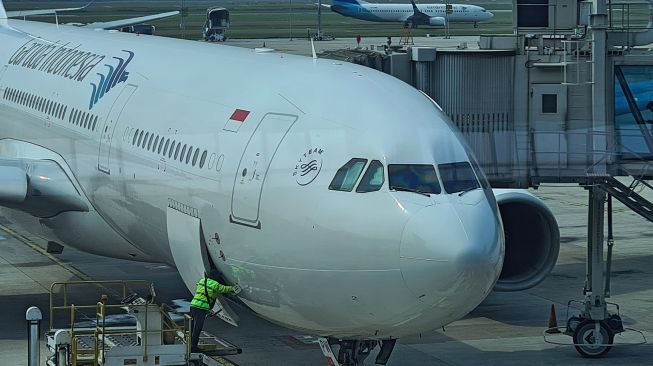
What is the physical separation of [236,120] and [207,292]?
2097mm

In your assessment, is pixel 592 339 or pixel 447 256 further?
pixel 592 339

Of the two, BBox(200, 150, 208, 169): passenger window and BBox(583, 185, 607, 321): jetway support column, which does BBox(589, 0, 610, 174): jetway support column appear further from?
BBox(200, 150, 208, 169): passenger window

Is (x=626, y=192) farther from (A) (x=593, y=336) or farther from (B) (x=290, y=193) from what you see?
(B) (x=290, y=193)

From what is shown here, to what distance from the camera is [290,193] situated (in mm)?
13336

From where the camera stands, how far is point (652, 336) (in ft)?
65.4

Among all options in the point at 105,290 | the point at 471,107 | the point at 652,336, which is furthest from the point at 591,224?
the point at 105,290

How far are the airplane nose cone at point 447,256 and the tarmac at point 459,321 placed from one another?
444 centimetres

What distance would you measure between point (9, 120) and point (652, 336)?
12.6 metres

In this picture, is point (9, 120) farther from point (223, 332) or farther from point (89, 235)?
point (223, 332)

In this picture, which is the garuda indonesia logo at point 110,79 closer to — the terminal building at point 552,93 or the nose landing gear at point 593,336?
the terminal building at point 552,93

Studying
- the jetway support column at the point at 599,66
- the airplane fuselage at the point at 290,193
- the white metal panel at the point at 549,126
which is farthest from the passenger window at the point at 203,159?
the jetway support column at the point at 599,66

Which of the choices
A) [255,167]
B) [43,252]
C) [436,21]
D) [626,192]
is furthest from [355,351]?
[436,21]

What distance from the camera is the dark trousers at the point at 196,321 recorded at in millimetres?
14531

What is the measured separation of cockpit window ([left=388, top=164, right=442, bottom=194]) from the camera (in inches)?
504
